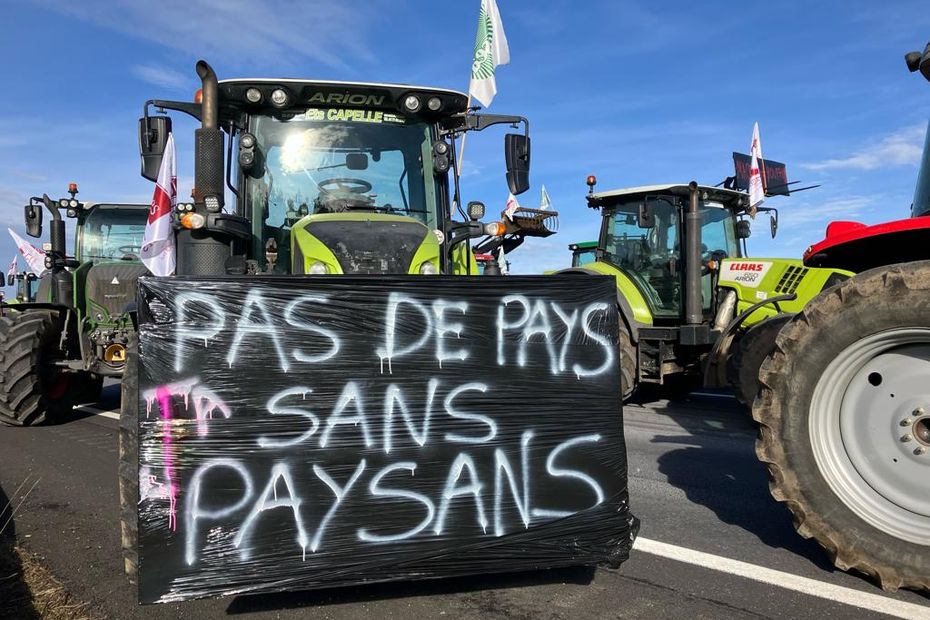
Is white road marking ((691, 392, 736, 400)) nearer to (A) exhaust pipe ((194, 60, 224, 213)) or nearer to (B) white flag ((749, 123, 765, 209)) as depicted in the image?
(B) white flag ((749, 123, 765, 209))

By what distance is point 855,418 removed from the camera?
3150 mm

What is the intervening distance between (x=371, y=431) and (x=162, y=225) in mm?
3025

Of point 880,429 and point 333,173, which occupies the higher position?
point 333,173

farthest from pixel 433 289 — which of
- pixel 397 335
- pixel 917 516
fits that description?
pixel 917 516

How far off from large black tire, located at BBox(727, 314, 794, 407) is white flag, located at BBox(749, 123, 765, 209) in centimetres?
346

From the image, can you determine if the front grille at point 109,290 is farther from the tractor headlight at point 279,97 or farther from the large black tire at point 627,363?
the large black tire at point 627,363

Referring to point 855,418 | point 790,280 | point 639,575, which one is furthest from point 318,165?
point 790,280

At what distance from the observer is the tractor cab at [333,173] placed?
16.0ft

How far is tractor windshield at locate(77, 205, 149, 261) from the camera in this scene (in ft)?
32.7

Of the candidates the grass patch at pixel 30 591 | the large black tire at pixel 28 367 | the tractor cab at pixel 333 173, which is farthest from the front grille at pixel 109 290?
the grass patch at pixel 30 591

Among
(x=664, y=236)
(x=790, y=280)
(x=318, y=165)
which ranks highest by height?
(x=318, y=165)

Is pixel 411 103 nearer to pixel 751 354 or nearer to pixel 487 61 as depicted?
pixel 751 354

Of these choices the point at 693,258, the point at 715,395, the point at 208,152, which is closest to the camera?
the point at 208,152

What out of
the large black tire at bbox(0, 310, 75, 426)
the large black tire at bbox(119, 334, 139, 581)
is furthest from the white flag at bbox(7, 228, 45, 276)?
the large black tire at bbox(119, 334, 139, 581)
